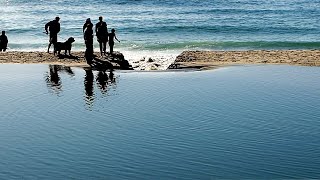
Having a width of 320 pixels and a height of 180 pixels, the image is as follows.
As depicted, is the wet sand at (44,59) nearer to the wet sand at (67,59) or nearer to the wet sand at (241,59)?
the wet sand at (67,59)

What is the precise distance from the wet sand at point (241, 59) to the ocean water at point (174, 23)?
5.63 feet

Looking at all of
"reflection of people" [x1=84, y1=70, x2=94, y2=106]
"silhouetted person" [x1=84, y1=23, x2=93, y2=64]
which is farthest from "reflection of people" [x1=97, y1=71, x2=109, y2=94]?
"silhouetted person" [x1=84, y1=23, x2=93, y2=64]

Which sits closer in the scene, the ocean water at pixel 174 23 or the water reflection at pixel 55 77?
the water reflection at pixel 55 77

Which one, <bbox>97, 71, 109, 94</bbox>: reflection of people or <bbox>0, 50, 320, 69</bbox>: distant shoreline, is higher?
<bbox>97, 71, 109, 94</bbox>: reflection of people

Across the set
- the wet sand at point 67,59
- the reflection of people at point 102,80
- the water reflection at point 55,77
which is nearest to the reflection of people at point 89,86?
the reflection of people at point 102,80

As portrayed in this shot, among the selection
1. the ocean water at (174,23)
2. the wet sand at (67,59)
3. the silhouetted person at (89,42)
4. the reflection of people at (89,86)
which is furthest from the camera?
the ocean water at (174,23)

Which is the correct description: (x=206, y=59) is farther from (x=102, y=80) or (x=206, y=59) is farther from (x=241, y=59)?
(x=102, y=80)

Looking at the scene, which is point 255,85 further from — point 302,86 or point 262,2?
point 262,2

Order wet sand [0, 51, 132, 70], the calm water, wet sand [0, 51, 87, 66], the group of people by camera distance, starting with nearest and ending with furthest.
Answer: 1. the calm water
2. wet sand [0, 51, 132, 70]
3. the group of people
4. wet sand [0, 51, 87, 66]

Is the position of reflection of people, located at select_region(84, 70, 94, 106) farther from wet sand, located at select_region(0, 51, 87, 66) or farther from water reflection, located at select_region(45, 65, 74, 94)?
wet sand, located at select_region(0, 51, 87, 66)

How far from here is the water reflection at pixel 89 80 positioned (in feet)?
47.2

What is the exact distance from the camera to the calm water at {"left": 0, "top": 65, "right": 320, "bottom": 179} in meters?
8.62

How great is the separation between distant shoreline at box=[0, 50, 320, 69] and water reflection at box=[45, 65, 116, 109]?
4.40ft

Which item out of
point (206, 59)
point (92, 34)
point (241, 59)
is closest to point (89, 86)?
point (92, 34)
